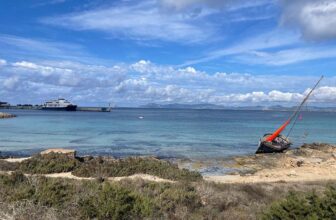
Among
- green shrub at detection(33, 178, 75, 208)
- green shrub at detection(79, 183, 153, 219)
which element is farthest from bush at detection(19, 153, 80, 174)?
green shrub at detection(79, 183, 153, 219)

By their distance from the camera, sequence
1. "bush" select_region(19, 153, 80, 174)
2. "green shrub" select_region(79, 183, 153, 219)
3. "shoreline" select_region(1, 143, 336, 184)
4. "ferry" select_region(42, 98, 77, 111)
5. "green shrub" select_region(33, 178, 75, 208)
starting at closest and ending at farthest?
"green shrub" select_region(79, 183, 153, 219)
"green shrub" select_region(33, 178, 75, 208)
"bush" select_region(19, 153, 80, 174)
"shoreline" select_region(1, 143, 336, 184)
"ferry" select_region(42, 98, 77, 111)

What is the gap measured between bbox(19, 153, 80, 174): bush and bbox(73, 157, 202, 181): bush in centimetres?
63

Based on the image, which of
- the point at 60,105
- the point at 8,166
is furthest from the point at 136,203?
the point at 60,105

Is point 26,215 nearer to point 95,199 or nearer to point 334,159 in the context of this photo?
point 95,199

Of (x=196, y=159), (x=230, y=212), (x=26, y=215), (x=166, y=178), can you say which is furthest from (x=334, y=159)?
(x=26, y=215)

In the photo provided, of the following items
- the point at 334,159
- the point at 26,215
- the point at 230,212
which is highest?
the point at 26,215

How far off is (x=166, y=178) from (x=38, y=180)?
8.05 m

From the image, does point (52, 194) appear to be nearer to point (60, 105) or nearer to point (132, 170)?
point (132, 170)

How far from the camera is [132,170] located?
19219 mm

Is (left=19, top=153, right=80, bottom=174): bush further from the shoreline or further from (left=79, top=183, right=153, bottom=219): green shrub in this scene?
(left=79, top=183, right=153, bottom=219): green shrub

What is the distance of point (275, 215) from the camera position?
815 centimetres

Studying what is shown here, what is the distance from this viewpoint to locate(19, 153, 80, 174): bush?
19.4m

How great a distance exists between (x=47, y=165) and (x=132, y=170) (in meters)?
4.23

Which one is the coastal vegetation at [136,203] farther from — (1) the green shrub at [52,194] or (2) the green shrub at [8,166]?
(2) the green shrub at [8,166]
